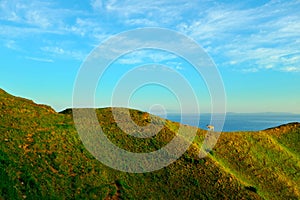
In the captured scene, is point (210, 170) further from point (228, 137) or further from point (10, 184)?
point (10, 184)

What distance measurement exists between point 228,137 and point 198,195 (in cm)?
2358

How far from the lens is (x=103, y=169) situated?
117 ft

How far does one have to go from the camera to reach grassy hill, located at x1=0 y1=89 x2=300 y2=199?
3064 centimetres

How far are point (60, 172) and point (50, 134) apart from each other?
6653 millimetres

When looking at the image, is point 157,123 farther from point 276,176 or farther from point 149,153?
point 276,176

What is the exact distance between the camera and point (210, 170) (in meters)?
40.7

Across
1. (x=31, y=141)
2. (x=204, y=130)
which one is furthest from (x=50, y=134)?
(x=204, y=130)

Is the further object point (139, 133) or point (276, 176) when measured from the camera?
point (276, 176)

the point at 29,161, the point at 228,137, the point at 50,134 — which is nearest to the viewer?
the point at 29,161

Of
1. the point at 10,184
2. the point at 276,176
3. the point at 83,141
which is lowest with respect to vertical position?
the point at 276,176

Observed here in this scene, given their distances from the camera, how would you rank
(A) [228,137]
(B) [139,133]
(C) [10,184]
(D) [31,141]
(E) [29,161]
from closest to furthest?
(C) [10,184] → (E) [29,161] → (D) [31,141] → (B) [139,133] → (A) [228,137]

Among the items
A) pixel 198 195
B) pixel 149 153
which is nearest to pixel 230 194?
pixel 198 195

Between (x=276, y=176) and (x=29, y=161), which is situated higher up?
(x=29, y=161)

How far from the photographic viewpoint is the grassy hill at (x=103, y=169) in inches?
1206
